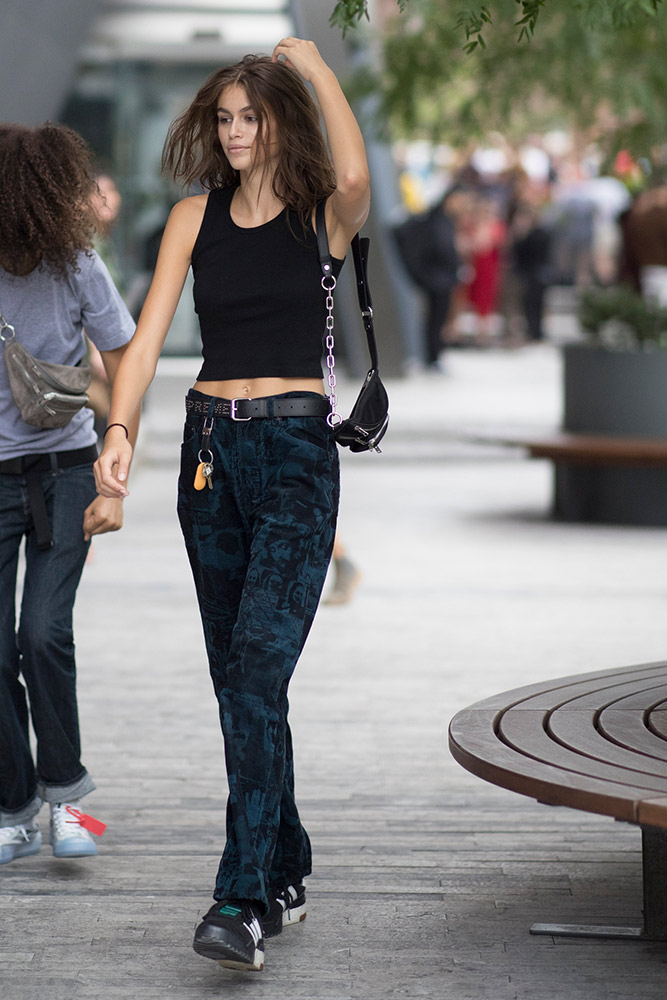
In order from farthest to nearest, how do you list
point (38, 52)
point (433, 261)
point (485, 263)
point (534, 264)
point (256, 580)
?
point (485, 263)
point (534, 264)
point (433, 261)
point (38, 52)
point (256, 580)

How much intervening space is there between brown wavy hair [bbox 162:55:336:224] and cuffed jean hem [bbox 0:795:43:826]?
179 centimetres

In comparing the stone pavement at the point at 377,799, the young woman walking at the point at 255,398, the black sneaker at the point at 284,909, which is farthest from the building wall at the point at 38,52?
the black sneaker at the point at 284,909

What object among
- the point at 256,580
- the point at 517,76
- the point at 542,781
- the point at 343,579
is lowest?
the point at 343,579

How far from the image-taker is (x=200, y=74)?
1875cm

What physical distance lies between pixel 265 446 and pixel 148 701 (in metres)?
2.79

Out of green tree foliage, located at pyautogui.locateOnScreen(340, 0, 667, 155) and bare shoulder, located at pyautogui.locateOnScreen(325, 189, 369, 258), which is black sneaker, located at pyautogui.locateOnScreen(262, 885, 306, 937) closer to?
bare shoulder, located at pyautogui.locateOnScreen(325, 189, 369, 258)

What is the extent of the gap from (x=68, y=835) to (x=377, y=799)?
1050 mm

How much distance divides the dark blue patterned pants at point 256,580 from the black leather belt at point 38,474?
0.66 metres

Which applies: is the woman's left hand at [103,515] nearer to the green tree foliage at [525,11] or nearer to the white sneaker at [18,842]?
the white sneaker at [18,842]

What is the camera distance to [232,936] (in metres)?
3.44

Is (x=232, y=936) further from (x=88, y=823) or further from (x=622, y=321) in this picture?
(x=622, y=321)

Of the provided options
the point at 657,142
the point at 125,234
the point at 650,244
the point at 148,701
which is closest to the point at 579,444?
the point at 657,142

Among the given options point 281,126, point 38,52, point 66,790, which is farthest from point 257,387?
point 38,52

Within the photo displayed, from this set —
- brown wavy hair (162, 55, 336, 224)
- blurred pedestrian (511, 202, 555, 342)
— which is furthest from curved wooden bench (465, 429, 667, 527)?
blurred pedestrian (511, 202, 555, 342)
